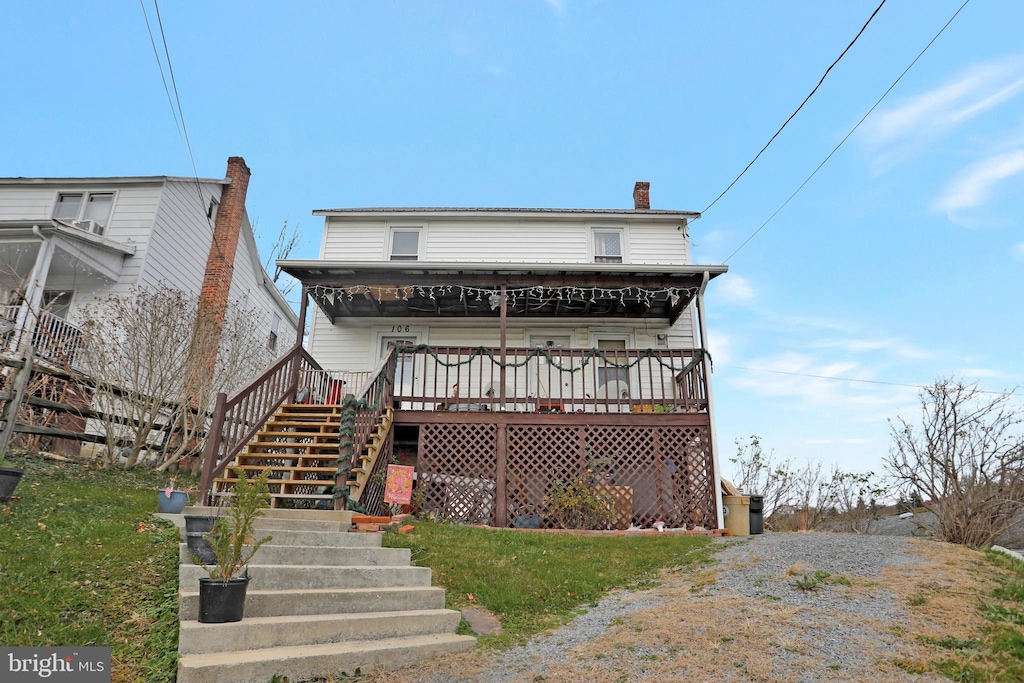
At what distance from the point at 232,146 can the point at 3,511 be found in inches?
585

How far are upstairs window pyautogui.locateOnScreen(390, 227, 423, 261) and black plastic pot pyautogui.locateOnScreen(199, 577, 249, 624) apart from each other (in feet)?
36.6

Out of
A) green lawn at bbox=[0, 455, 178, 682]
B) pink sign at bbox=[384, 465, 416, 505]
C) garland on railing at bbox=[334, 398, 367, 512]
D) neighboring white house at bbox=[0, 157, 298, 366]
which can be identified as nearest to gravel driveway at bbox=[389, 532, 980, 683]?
green lawn at bbox=[0, 455, 178, 682]

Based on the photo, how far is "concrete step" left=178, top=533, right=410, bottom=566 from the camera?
5.02 metres

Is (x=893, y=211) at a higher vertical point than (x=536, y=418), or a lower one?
higher

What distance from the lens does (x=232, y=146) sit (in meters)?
17.7

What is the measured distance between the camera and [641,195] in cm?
1591

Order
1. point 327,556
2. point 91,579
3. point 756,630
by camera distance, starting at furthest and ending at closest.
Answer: point 327,556 → point 756,630 → point 91,579

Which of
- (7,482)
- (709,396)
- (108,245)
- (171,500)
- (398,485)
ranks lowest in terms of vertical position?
(171,500)

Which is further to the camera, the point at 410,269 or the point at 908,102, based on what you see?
the point at 410,269

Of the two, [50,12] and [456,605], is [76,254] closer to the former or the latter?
[50,12]

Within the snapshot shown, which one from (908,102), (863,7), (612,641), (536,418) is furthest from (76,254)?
(908,102)

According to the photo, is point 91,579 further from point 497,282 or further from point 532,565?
point 497,282

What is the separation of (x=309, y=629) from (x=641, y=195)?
14126 millimetres

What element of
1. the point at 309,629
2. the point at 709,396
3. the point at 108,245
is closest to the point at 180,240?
the point at 108,245
